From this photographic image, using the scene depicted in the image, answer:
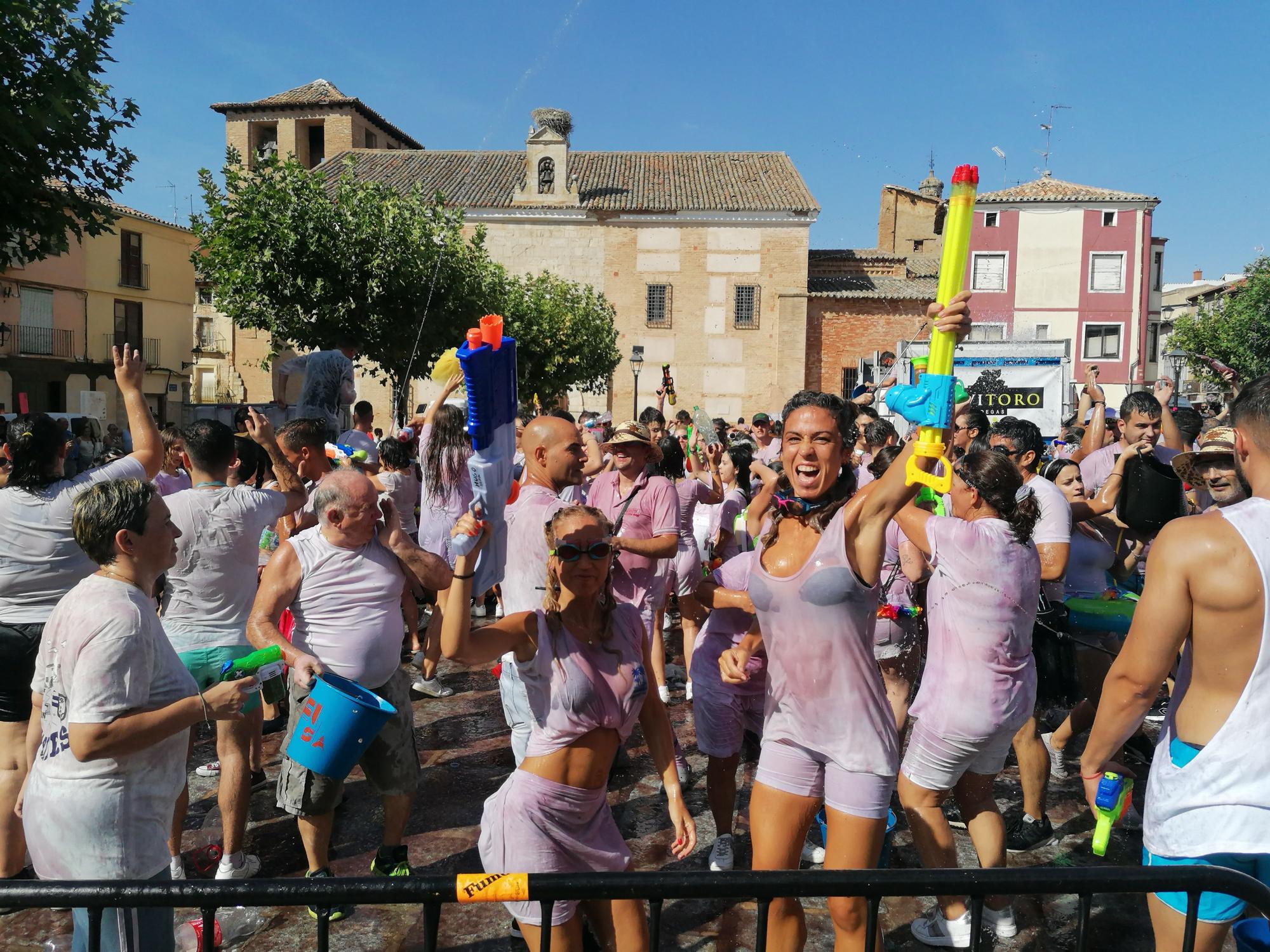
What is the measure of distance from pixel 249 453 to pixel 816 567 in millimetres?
3793

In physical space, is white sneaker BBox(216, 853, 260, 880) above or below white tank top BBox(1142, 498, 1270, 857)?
below

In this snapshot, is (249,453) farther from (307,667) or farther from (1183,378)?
(1183,378)

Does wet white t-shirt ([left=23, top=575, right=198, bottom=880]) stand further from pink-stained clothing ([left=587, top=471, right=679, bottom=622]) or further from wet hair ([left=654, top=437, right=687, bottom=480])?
wet hair ([left=654, top=437, right=687, bottom=480])

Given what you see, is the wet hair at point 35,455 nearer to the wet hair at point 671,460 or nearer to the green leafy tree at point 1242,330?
the wet hair at point 671,460

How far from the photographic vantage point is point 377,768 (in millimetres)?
3807

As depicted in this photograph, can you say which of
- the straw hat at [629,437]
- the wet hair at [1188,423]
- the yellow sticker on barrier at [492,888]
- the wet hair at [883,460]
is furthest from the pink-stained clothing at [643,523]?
the wet hair at [1188,423]

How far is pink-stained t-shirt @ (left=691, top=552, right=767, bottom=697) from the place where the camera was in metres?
3.97

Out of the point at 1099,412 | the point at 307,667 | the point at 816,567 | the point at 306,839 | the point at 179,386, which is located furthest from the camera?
the point at 179,386

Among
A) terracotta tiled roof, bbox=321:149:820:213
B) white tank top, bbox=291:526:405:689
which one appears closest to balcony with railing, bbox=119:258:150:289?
terracotta tiled roof, bbox=321:149:820:213

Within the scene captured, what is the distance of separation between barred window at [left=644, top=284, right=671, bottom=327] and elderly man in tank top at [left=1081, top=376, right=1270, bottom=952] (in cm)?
3381

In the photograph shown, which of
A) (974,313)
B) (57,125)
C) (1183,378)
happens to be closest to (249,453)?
(57,125)

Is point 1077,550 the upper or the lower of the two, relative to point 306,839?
upper

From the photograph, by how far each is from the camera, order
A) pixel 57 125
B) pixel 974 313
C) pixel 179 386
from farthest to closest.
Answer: pixel 179 386 < pixel 974 313 < pixel 57 125

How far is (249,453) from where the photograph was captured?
208 inches
